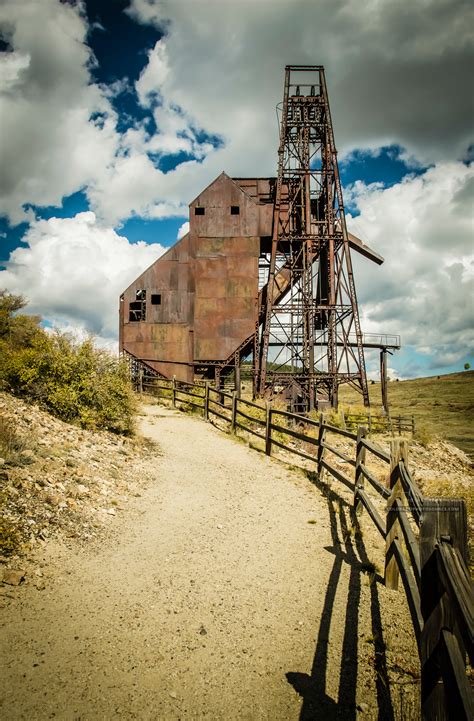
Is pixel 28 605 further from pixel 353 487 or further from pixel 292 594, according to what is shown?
pixel 353 487

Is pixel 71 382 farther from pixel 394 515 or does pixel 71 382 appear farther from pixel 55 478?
pixel 394 515

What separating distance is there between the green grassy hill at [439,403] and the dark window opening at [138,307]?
1415cm

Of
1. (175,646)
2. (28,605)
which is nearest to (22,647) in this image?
(28,605)

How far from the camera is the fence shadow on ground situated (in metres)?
2.98

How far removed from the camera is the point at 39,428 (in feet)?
26.5

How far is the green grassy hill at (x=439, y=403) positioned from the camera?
33000 mm

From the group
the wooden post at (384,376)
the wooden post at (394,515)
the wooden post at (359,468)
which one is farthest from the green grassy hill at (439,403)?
the wooden post at (394,515)

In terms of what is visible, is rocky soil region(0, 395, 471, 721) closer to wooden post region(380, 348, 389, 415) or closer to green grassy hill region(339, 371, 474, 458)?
wooden post region(380, 348, 389, 415)

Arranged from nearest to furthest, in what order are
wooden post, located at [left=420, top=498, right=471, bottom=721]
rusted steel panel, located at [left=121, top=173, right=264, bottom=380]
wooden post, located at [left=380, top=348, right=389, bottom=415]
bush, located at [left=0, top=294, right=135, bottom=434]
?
wooden post, located at [left=420, top=498, right=471, bottom=721] → bush, located at [left=0, top=294, right=135, bottom=434] → rusted steel panel, located at [left=121, top=173, right=264, bottom=380] → wooden post, located at [left=380, top=348, right=389, bottom=415]

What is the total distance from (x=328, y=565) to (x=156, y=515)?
9.63ft

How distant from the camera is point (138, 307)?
22656 mm

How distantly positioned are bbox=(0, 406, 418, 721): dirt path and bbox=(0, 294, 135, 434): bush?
436 centimetres

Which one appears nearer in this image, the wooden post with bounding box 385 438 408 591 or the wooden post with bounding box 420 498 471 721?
the wooden post with bounding box 420 498 471 721

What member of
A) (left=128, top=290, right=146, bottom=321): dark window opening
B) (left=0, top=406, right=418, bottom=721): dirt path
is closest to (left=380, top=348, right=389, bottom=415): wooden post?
(left=128, top=290, right=146, bottom=321): dark window opening
